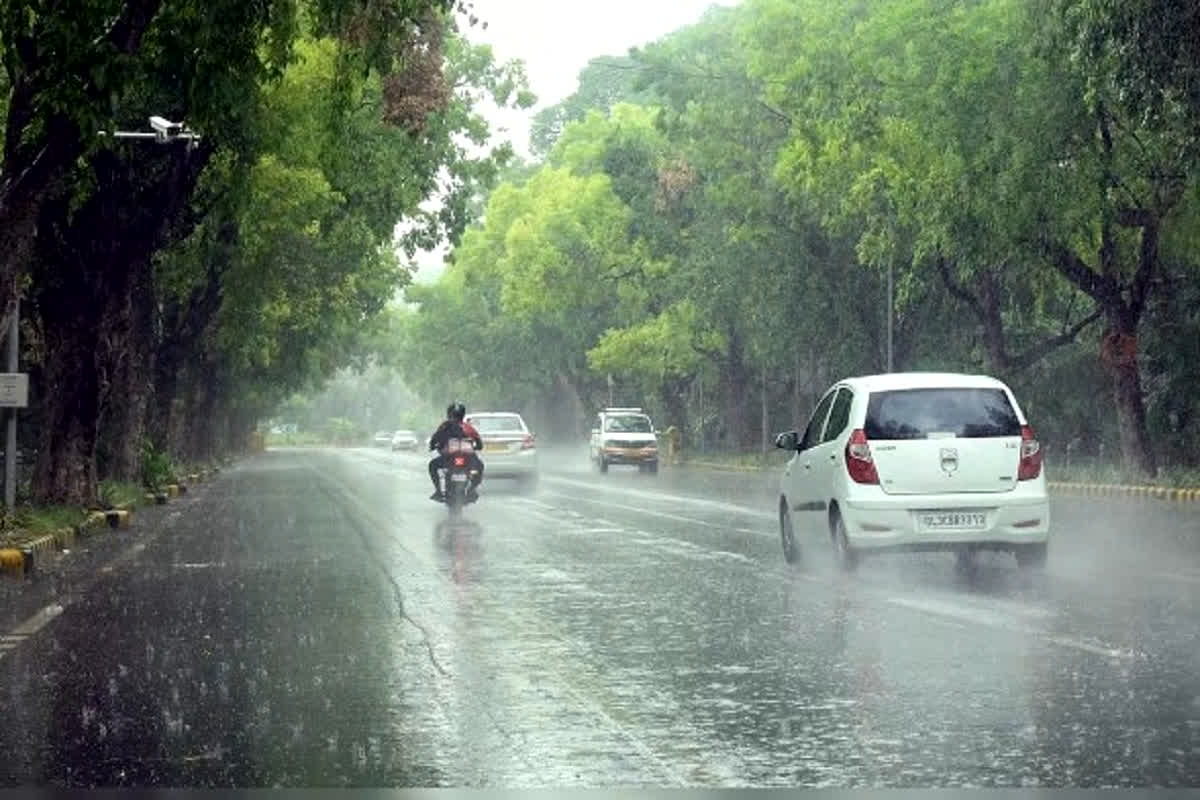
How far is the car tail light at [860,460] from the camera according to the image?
15656 millimetres

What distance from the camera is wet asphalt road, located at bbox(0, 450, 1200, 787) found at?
7707 mm

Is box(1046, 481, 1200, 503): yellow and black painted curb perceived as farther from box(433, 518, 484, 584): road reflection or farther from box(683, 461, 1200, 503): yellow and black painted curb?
box(433, 518, 484, 584): road reflection

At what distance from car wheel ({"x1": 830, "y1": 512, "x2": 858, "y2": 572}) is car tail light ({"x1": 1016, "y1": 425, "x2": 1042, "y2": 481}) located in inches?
64.8

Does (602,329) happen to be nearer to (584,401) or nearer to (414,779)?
(584,401)

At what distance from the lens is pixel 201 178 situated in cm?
3334

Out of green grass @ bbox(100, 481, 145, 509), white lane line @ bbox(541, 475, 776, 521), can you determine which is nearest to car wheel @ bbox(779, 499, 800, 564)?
white lane line @ bbox(541, 475, 776, 521)

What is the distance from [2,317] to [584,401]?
69.2 meters

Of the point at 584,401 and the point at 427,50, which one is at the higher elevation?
the point at 427,50

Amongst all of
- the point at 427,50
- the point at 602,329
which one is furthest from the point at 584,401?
the point at 427,50

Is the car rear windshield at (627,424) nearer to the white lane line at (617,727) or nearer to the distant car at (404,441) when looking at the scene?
the white lane line at (617,727)

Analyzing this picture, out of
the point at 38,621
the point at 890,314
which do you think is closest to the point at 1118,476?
the point at 890,314

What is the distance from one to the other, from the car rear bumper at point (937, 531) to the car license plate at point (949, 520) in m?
0.04

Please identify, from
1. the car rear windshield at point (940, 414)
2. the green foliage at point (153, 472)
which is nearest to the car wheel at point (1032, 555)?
the car rear windshield at point (940, 414)

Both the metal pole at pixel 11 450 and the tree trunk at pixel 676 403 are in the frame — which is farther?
the tree trunk at pixel 676 403
